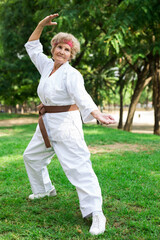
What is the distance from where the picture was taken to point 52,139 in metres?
2.95

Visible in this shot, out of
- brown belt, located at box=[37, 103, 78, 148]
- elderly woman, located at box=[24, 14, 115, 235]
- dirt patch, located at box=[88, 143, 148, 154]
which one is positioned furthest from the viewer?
dirt patch, located at box=[88, 143, 148, 154]

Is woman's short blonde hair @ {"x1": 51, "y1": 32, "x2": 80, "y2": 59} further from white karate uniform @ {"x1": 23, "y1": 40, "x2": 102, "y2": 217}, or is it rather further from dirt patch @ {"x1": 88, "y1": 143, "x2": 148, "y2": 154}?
dirt patch @ {"x1": 88, "y1": 143, "x2": 148, "y2": 154}

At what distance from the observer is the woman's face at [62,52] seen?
291cm

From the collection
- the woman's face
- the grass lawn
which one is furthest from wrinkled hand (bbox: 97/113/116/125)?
the grass lawn

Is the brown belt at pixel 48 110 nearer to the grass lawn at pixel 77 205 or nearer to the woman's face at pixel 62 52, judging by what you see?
the woman's face at pixel 62 52

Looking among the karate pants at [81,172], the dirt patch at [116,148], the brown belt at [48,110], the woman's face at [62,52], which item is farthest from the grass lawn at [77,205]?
the woman's face at [62,52]

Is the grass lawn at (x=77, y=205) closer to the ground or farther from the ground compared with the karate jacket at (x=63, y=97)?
closer to the ground

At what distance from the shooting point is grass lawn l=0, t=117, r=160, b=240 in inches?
104

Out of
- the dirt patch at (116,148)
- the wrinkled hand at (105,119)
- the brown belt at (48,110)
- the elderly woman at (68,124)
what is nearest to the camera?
the wrinkled hand at (105,119)

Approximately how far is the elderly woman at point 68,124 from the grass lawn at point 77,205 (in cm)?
28

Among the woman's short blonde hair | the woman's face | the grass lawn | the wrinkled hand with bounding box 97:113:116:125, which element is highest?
the woman's short blonde hair

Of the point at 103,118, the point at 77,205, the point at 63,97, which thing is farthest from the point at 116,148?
Answer: the point at 103,118

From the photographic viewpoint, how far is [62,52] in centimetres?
291

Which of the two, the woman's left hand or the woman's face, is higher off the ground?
the woman's face
